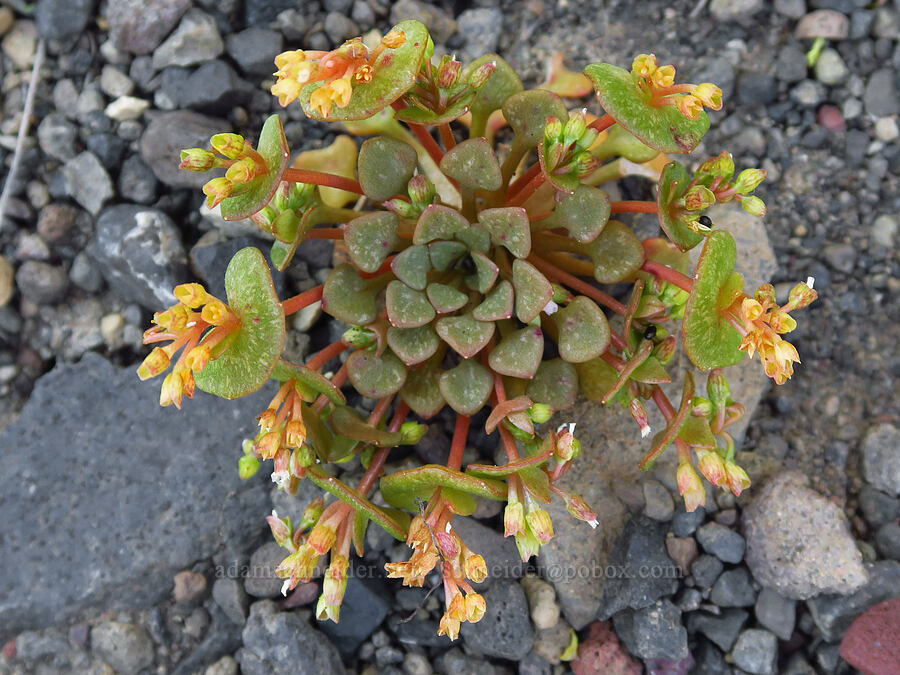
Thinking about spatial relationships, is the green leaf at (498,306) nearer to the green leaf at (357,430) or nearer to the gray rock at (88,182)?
the green leaf at (357,430)

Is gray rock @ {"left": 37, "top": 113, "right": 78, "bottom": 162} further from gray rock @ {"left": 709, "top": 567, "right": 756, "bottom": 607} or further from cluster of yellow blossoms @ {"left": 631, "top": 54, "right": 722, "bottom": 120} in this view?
gray rock @ {"left": 709, "top": 567, "right": 756, "bottom": 607}

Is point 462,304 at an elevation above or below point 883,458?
above

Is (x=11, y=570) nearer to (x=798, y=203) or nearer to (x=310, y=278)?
(x=310, y=278)

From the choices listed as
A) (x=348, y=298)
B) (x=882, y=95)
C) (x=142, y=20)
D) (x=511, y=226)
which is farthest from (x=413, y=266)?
(x=882, y=95)

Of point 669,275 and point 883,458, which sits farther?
point 883,458

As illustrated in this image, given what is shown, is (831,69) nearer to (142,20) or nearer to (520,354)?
(520,354)

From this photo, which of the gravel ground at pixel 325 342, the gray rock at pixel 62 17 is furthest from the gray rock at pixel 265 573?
the gray rock at pixel 62 17

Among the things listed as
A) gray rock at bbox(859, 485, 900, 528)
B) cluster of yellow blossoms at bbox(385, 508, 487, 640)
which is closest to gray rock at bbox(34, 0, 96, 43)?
cluster of yellow blossoms at bbox(385, 508, 487, 640)
